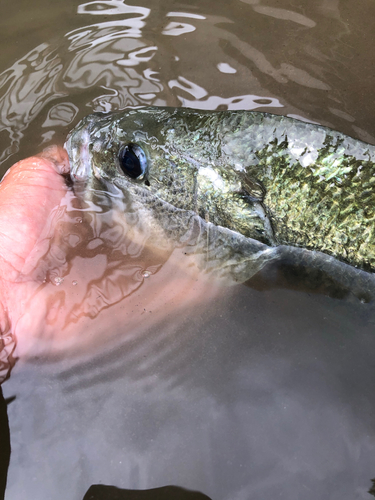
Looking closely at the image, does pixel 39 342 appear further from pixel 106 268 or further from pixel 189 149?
pixel 189 149

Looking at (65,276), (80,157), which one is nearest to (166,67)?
(80,157)

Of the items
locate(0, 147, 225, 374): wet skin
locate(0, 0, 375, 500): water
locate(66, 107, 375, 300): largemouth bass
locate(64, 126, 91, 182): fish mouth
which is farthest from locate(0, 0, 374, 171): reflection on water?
locate(0, 147, 225, 374): wet skin

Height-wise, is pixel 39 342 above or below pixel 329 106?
below

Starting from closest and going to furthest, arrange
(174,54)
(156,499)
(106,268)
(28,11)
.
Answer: (156,499) < (106,268) < (174,54) < (28,11)

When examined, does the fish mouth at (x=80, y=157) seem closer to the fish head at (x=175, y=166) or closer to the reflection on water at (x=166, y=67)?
the fish head at (x=175, y=166)

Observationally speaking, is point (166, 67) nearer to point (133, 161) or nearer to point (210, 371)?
point (133, 161)

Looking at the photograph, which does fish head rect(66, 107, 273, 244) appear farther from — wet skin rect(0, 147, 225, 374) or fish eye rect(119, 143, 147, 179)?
wet skin rect(0, 147, 225, 374)

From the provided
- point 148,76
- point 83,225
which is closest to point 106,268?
point 83,225
